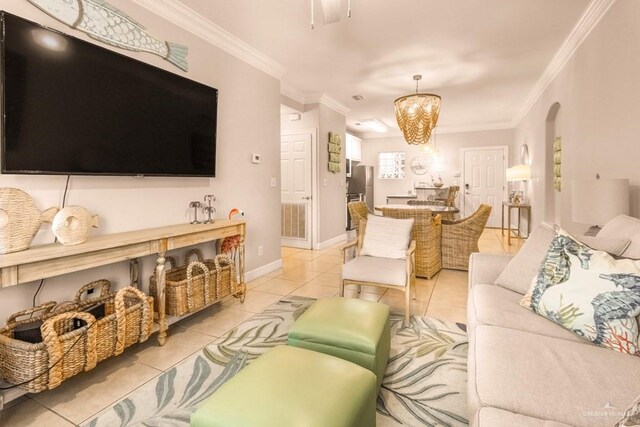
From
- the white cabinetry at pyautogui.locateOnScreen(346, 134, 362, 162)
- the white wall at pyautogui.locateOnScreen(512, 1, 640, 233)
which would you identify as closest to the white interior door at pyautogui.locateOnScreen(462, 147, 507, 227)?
the white cabinetry at pyautogui.locateOnScreen(346, 134, 362, 162)

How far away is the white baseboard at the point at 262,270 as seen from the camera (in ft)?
12.3

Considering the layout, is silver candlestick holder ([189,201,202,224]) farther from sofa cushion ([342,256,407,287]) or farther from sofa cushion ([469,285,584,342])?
sofa cushion ([469,285,584,342])

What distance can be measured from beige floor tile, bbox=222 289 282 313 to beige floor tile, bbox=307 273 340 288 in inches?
23.8

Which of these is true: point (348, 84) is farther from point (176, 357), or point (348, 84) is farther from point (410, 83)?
point (176, 357)

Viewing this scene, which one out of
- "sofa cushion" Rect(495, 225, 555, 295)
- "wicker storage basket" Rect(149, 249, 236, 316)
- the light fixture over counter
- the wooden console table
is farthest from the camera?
the light fixture over counter

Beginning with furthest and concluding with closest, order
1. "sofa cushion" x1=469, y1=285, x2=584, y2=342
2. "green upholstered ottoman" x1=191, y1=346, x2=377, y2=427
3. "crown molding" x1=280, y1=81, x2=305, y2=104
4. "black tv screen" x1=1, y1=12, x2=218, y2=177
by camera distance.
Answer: "crown molding" x1=280, y1=81, x2=305, y2=104 < "black tv screen" x1=1, y1=12, x2=218, y2=177 < "sofa cushion" x1=469, y1=285, x2=584, y2=342 < "green upholstered ottoman" x1=191, y1=346, x2=377, y2=427

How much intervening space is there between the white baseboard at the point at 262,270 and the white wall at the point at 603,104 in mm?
3547

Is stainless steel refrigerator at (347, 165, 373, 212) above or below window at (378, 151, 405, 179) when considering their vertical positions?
below

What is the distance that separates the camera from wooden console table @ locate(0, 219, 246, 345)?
1544mm

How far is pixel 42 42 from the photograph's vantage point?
1.81 meters

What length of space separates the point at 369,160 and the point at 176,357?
26.0 ft

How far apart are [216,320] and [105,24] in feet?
7.88

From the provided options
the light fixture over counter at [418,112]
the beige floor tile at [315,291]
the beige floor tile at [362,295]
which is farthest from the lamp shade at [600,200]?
the beige floor tile at [315,291]

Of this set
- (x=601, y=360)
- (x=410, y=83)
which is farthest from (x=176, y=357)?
(x=410, y=83)
